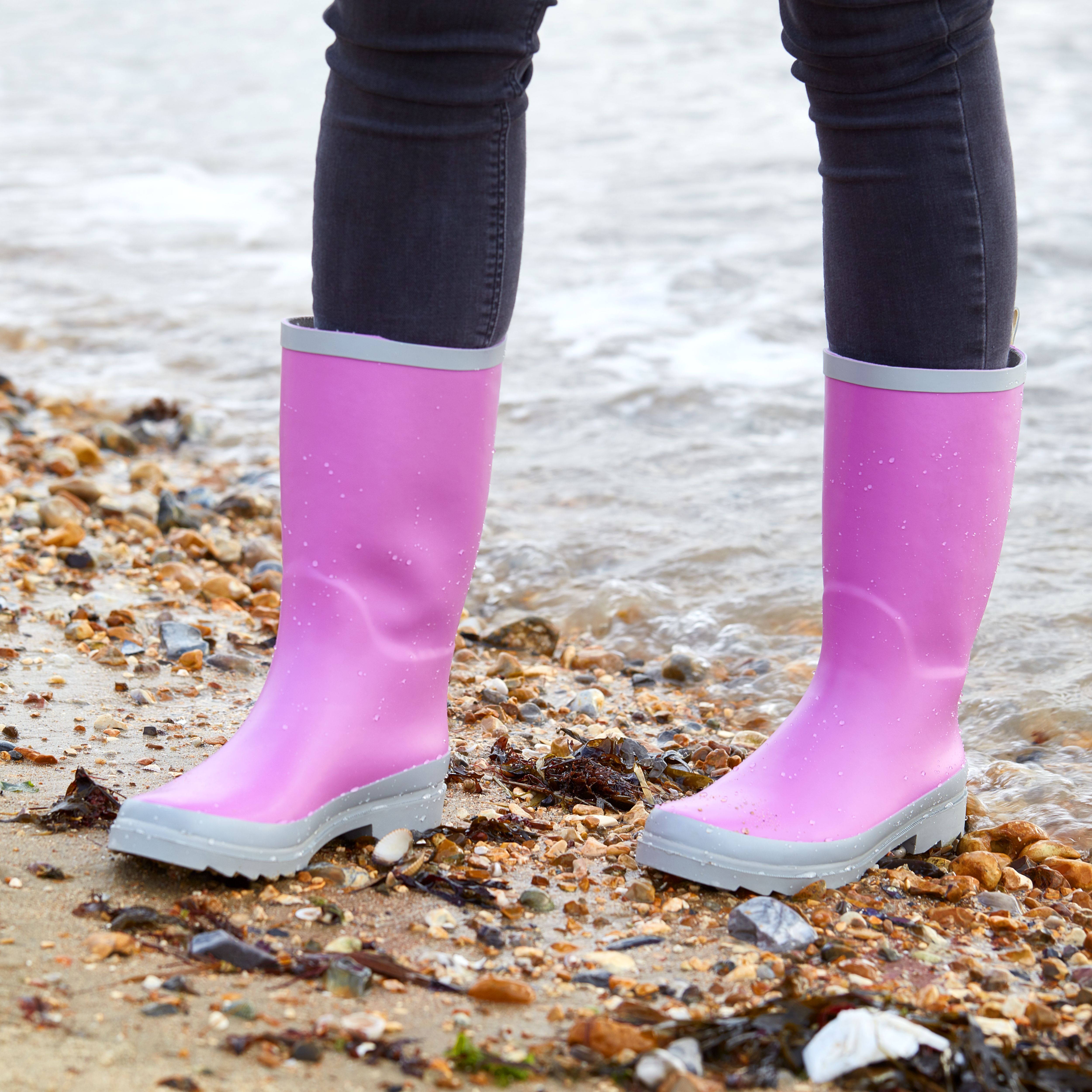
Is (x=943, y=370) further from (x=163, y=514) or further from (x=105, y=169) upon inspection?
(x=105, y=169)

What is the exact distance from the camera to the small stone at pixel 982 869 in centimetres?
129

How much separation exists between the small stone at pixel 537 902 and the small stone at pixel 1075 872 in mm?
539

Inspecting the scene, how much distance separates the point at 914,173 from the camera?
1147 mm

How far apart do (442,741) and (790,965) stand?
0.40 meters

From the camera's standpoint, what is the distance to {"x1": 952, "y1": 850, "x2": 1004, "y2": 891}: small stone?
129 centimetres

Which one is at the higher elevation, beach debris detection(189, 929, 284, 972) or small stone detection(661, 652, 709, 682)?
beach debris detection(189, 929, 284, 972)

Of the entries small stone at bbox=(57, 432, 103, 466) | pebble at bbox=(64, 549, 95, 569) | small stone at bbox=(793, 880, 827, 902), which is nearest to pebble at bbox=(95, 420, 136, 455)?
small stone at bbox=(57, 432, 103, 466)

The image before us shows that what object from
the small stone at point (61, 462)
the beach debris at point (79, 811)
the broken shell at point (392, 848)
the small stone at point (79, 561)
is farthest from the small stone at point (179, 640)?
the small stone at point (61, 462)

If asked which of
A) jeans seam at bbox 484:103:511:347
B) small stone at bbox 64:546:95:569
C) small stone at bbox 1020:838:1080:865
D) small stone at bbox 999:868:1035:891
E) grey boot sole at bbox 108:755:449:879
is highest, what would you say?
jeans seam at bbox 484:103:511:347

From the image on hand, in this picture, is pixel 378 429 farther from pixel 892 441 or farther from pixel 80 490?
pixel 80 490

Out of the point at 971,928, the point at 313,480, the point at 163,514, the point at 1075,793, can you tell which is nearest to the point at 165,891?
the point at 313,480

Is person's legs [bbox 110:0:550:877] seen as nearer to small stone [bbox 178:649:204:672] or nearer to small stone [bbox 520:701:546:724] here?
small stone [bbox 520:701:546:724]

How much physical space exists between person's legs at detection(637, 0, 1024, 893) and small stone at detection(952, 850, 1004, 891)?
51 millimetres

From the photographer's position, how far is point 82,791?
4.08 feet
